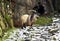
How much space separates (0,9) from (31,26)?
442cm

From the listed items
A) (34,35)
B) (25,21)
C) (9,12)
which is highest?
(9,12)

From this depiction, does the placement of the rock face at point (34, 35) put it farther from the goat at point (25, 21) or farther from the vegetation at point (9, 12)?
the goat at point (25, 21)

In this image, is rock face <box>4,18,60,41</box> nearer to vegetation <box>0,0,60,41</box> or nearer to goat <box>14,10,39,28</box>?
vegetation <box>0,0,60,41</box>

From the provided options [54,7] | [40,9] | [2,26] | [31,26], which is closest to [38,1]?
[40,9]

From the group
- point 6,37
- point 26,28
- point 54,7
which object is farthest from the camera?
point 54,7

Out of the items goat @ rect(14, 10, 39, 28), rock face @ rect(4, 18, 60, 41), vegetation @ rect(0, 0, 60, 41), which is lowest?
Result: rock face @ rect(4, 18, 60, 41)

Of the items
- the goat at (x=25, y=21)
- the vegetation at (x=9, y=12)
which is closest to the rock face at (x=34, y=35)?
the vegetation at (x=9, y=12)

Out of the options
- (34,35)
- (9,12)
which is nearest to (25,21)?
(9,12)

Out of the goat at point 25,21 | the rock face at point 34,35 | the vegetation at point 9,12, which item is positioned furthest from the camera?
the goat at point 25,21

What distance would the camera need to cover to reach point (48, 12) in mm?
30047

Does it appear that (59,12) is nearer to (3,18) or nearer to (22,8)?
(22,8)

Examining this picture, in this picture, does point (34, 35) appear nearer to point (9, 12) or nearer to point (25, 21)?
point (25, 21)

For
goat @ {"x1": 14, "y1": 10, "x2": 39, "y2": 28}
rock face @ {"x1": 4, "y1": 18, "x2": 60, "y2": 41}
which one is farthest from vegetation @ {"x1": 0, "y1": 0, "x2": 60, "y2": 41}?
goat @ {"x1": 14, "y1": 10, "x2": 39, "y2": 28}

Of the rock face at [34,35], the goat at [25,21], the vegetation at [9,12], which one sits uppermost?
the vegetation at [9,12]
